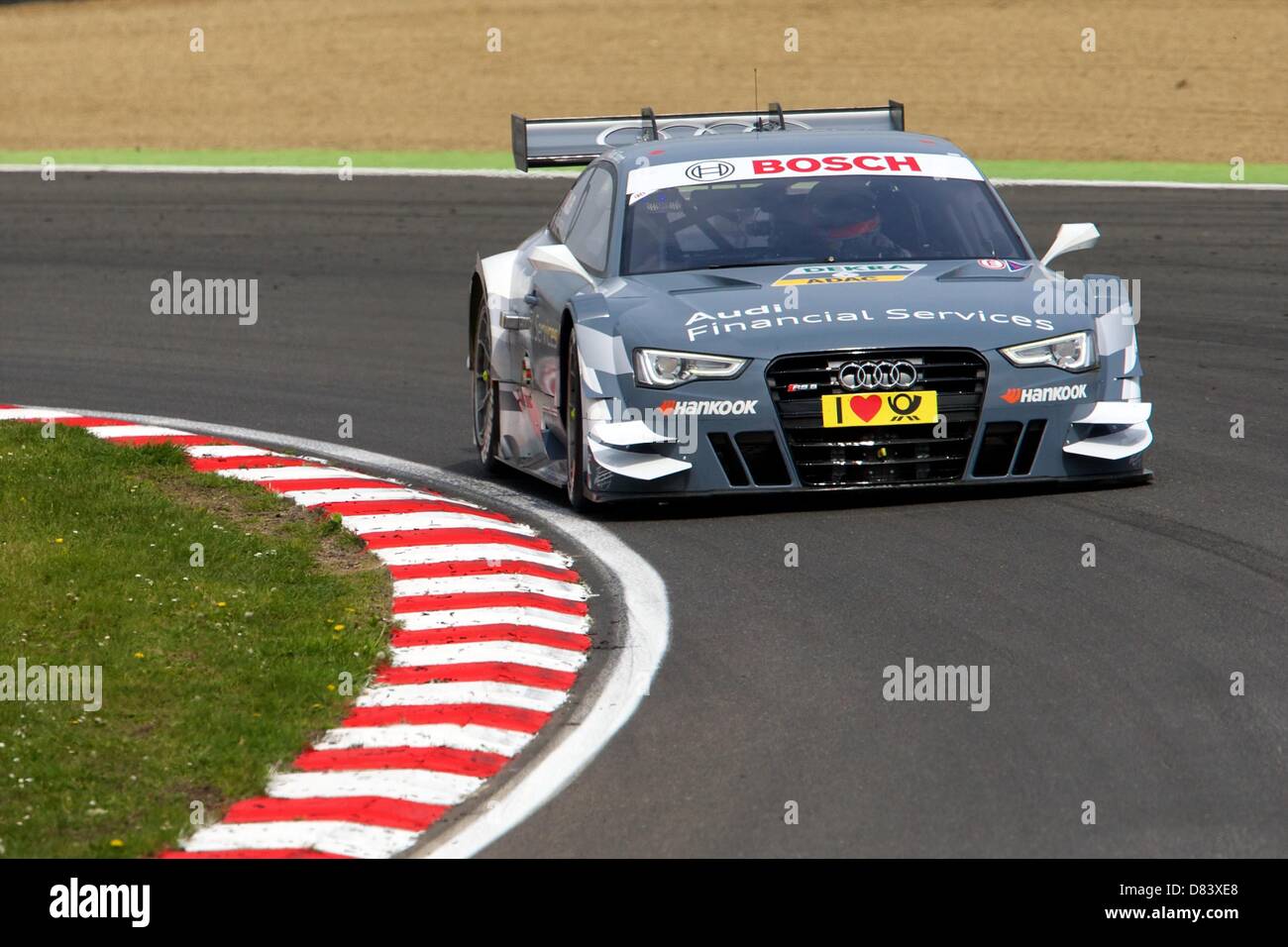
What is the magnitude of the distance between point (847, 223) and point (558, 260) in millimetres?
1322

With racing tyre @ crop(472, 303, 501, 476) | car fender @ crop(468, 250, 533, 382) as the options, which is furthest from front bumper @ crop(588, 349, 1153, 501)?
racing tyre @ crop(472, 303, 501, 476)

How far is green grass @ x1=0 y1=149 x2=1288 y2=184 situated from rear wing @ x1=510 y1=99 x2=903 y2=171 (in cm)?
1049

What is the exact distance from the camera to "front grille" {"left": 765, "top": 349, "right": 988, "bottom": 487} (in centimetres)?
912

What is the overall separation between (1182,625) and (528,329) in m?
4.13

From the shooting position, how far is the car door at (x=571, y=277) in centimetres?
1002

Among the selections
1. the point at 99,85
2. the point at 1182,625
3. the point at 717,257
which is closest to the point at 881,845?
the point at 1182,625

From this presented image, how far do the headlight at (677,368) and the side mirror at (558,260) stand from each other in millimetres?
923

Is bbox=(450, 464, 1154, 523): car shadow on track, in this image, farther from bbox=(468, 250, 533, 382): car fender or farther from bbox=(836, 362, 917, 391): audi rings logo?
bbox=(468, 250, 533, 382): car fender

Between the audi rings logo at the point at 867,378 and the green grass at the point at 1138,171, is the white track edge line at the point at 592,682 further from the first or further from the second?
the green grass at the point at 1138,171

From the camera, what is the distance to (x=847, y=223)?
1018 cm

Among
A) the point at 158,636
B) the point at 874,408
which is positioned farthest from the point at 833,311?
the point at 158,636

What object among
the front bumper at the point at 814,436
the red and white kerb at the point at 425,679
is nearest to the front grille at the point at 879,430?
the front bumper at the point at 814,436

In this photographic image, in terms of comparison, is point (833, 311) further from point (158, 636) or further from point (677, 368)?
point (158, 636)

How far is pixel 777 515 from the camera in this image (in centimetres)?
944
